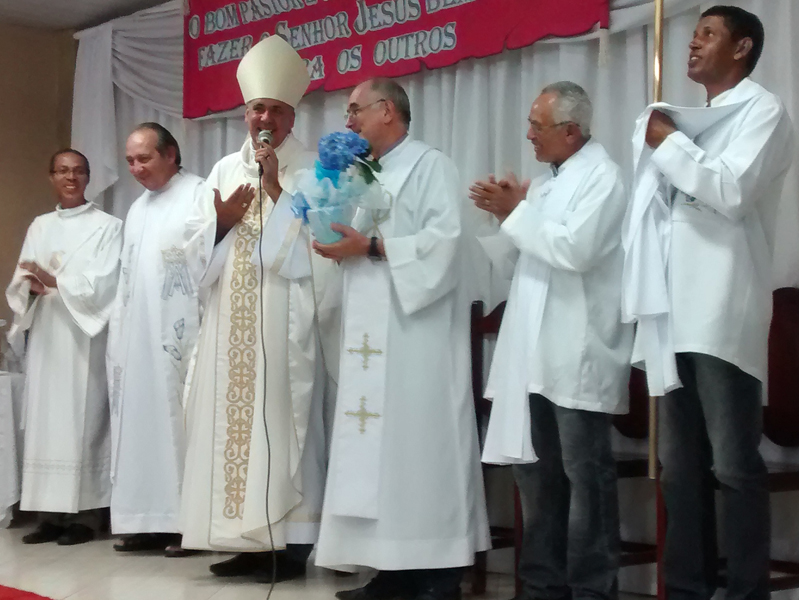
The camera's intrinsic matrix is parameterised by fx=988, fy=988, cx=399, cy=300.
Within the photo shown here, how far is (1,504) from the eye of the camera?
4.80 metres

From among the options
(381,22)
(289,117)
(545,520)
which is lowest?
(545,520)

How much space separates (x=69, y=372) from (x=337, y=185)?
212cm

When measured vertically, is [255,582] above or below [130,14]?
below

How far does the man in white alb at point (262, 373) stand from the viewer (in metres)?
3.61

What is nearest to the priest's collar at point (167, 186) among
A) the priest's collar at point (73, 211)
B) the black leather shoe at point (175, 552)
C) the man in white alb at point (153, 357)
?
the man in white alb at point (153, 357)

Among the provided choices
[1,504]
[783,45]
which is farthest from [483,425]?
[1,504]

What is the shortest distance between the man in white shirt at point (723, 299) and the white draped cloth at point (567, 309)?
204 mm

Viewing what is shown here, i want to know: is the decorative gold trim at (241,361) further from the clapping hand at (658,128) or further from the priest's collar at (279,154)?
the clapping hand at (658,128)

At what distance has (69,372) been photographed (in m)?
4.73

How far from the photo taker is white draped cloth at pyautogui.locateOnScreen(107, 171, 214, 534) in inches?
167

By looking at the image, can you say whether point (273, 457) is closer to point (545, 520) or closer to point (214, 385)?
point (214, 385)

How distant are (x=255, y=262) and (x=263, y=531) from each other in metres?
0.99

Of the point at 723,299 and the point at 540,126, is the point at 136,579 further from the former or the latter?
the point at 723,299

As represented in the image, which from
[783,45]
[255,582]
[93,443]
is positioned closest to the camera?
[783,45]
